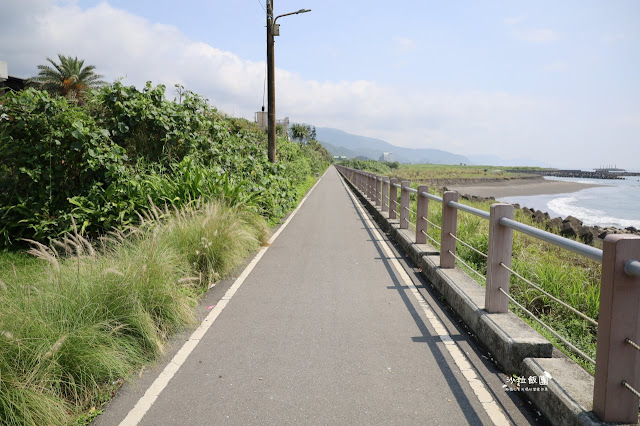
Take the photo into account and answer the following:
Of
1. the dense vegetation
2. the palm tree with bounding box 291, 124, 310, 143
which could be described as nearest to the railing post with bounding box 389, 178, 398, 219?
the dense vegetation

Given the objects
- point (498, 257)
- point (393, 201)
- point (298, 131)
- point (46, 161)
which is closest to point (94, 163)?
point (46, 161)

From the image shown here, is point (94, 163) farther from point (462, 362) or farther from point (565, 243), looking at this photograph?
point (565, 243)

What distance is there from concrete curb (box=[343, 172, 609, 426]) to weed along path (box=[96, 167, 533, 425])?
→ 17 centimetres

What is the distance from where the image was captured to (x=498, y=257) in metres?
4.89

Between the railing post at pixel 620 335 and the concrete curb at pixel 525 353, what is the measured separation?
170mm

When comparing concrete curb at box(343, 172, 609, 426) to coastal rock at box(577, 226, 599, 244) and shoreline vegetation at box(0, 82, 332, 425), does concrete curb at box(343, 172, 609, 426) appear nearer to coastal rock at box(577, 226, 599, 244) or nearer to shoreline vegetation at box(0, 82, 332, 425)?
shoreline vegetation at box(0, 82, 332, 425)

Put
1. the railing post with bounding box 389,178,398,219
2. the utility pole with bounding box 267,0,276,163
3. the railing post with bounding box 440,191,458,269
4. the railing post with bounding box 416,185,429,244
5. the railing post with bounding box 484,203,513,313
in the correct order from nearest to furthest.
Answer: the railing post with bounding box 484,203,513,313
the railing post with bounding box 440,191,458,269
the railing post with bounding box 416,185,429,244
the railing post with bounding box 389,178,398,219
the utility pole with bounding box 267,0,276,163

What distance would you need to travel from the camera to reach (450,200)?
23.5 ft

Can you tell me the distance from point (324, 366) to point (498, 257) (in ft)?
7.04

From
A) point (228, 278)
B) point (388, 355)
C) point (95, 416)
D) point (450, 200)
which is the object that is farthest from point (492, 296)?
point (228, 278)

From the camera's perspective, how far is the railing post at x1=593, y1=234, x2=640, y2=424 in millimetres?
2861

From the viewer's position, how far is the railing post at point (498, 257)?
192 inches

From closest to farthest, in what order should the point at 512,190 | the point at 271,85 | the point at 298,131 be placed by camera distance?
the point at 271,85 → the point at 512,190 → the point at 298,131

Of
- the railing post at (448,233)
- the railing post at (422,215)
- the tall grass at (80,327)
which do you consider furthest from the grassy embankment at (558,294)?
the tall grass at (80,327)
